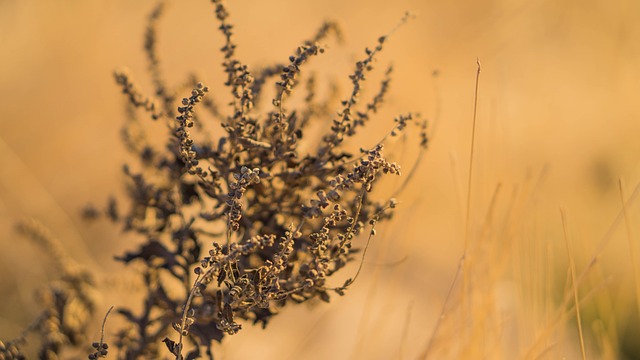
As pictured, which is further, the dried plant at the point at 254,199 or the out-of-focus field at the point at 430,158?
the out-of-focus field at the point at 430,158

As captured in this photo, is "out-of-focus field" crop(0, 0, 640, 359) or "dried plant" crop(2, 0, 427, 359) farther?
"out-of-focus field" crop(0, 0, 640, 359)

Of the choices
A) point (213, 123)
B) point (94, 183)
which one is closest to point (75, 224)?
point (94, 183)

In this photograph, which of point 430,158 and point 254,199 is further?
point 430,158

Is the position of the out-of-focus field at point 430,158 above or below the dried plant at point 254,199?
above

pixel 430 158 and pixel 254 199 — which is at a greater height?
pixel 430 158

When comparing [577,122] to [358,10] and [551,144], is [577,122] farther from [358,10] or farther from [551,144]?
[358,10]

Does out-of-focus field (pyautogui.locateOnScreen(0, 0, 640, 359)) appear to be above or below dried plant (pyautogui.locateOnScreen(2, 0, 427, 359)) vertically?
above
